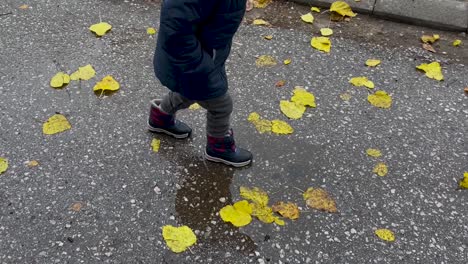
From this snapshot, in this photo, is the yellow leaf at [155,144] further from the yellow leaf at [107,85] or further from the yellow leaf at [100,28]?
the yellow leaf at [100,28]

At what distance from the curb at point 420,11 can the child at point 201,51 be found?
183cm

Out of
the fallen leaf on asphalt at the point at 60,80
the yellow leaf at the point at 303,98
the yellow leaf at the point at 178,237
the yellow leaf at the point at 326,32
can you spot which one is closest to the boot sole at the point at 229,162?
the yellow leaf at the point at 178,237

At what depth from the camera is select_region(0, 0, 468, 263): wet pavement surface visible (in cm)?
207

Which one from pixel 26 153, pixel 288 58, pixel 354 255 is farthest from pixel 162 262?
pixel 288 58

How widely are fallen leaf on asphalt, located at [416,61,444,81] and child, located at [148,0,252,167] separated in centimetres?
153

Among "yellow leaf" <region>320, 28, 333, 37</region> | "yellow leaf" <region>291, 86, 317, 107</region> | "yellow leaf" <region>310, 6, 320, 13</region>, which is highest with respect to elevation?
"yellow leaf" <region>310, 6, 320, 13</region>

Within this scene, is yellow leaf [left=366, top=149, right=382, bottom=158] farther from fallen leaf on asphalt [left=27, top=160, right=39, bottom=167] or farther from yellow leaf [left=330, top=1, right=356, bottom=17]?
fallen leaf on asphalt [left=27, top=160, right=39, bottom=167]

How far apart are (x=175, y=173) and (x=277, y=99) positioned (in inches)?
32.2

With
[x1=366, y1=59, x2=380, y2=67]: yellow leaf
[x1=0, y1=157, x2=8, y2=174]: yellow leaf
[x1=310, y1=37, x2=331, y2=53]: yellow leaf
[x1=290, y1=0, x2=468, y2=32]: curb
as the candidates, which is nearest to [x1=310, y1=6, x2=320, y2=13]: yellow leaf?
[x1=290, y1=0, x2=468, y2=32]: curb

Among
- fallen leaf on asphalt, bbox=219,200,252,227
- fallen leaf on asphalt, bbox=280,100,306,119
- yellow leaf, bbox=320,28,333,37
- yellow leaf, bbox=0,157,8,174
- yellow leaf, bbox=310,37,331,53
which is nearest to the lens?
fallen leaf on asphalt, bbox=219,200,252,227

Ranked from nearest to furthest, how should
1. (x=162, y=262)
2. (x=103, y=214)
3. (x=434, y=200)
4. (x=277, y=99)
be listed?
(x=162, y=262) → (x=103, y=214) → (x=434, y=200) → (x=277, y=99)

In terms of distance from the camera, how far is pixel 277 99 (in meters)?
2.83

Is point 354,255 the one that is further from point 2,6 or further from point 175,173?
point 2,6

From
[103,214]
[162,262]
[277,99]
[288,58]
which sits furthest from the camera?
[288,58]
